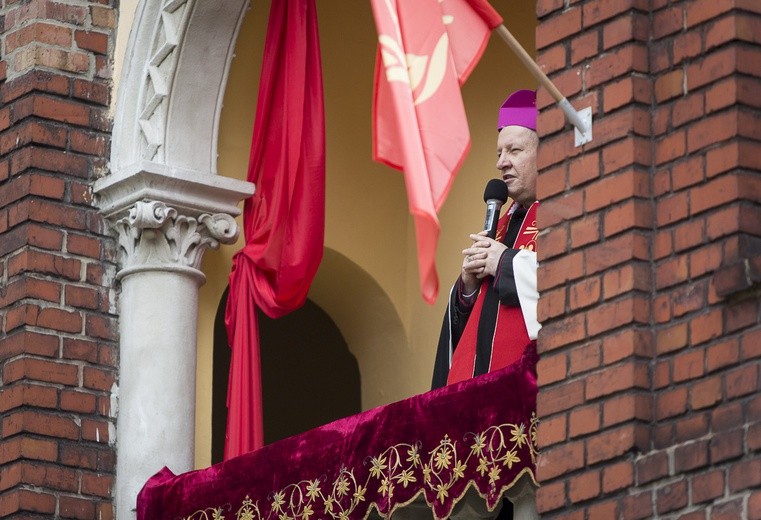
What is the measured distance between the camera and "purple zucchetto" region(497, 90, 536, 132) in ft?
28.8

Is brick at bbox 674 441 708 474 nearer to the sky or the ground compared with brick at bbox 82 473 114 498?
nearer to the ground

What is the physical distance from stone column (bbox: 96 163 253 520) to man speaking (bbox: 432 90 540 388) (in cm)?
126

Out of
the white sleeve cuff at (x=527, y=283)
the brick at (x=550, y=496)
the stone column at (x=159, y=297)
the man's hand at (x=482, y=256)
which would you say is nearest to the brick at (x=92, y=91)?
the stone column at (x=159, y=297)

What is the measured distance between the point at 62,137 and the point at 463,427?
2.61 meters

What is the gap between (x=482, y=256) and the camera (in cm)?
A: 816

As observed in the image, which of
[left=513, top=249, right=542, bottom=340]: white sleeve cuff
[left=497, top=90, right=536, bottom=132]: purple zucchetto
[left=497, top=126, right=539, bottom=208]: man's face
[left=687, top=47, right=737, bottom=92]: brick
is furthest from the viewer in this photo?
[left=497, top=90, right=536, bottom=132]: purple zucchetto

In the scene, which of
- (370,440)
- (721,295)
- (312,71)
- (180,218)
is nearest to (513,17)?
(312,71)

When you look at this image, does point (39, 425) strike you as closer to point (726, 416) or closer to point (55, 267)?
point (55, 267)

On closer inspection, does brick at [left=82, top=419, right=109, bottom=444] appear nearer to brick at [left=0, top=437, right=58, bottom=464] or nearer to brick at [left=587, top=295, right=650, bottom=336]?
brick at [left=0, top=437, right=58, bottom=464]

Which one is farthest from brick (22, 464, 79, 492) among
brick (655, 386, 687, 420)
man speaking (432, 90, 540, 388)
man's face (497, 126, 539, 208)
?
brick (655, 386, 687, 420)

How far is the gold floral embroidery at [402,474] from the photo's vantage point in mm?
7449

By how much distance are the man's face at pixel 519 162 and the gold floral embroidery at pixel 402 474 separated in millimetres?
1231

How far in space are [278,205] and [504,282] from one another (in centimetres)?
173

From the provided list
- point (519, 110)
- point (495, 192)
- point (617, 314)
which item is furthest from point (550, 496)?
point (519, 110)
